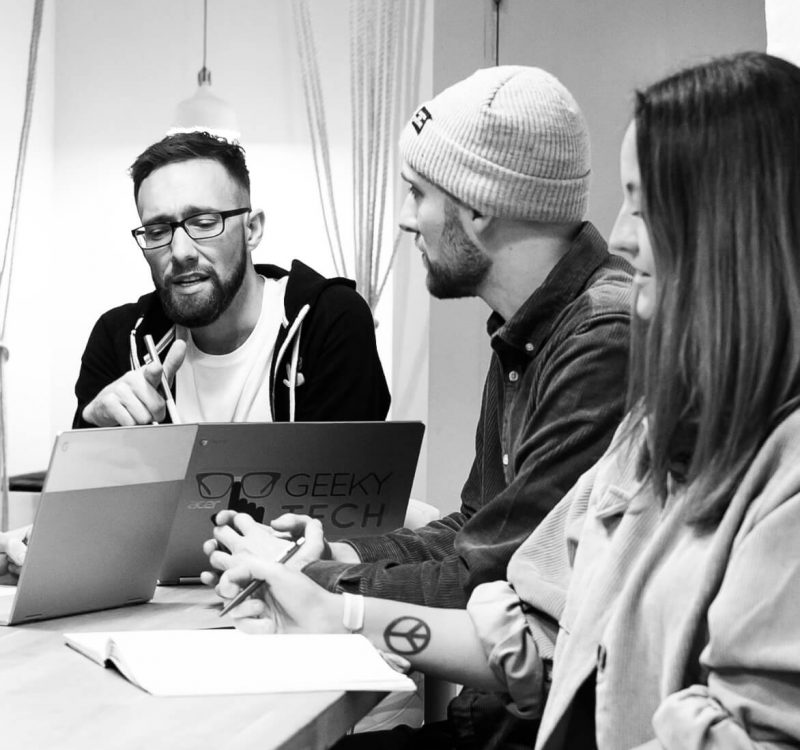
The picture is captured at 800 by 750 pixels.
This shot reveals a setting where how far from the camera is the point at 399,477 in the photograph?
1.74 m

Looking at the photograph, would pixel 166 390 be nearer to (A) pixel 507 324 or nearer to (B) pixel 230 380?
(B) pixel 230 380

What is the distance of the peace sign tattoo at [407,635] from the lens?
132 cm

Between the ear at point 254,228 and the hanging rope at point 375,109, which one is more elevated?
the hanging rope at point 375,109

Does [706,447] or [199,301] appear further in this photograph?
[199,301]

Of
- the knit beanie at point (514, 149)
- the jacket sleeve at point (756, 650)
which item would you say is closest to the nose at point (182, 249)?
the knit beanie at point (514, 149)

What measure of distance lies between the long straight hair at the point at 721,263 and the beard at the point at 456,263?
0.71 metres

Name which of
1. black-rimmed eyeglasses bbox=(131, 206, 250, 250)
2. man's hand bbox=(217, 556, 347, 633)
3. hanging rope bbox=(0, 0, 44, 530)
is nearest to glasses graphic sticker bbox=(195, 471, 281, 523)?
man's hand bbox=(217, 556, 347, 633)

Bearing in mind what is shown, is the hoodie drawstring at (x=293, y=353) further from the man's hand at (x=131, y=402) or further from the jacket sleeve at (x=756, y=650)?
the jacket sleeve at (x=756, y=650)

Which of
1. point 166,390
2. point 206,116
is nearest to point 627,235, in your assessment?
point 166,390

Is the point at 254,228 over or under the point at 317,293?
over

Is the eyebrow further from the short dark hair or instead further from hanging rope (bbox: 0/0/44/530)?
hanging rope (bbox: 0/0/44/530)

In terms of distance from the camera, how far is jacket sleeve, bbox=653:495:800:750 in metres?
0.87

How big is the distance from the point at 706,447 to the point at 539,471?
0.49m

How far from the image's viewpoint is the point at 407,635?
4.35 feet
